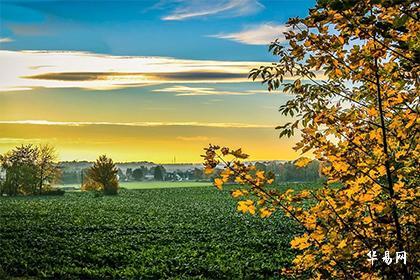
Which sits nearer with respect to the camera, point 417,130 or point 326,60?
point 417,130

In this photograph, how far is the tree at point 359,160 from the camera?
3.79 metres

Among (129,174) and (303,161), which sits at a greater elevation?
(129,174)

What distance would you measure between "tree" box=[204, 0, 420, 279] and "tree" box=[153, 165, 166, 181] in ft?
378

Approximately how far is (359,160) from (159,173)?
4580 inches

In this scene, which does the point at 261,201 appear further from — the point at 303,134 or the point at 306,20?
the point at 306,20

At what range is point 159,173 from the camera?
119 m

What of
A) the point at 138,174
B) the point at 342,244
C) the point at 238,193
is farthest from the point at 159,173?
the point at 342,244

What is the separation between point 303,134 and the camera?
13.4ft

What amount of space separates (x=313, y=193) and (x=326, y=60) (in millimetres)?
1135

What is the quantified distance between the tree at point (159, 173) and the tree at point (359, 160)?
115230mm

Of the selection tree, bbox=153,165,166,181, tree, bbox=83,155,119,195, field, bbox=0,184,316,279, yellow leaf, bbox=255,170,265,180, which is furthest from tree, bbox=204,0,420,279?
tree, bbox=153,165,166,181

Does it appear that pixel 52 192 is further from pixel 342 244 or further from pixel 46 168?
pixel 342 244

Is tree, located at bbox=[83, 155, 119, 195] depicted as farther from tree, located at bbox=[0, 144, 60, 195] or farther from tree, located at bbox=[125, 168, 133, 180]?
tree, located at bbox=[125, 168, 133, 180]

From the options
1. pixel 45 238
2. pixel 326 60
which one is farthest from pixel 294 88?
pixel 45 238
